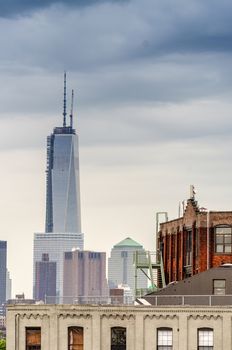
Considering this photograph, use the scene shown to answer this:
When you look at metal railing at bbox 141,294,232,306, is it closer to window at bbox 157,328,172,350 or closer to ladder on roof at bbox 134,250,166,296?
window at bbox 157,328,172,350

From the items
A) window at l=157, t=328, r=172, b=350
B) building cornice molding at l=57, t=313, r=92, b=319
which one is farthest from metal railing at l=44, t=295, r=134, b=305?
window at l=157, t=328, r=172, b=350

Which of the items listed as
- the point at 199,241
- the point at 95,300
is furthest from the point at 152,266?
the point at 95,300

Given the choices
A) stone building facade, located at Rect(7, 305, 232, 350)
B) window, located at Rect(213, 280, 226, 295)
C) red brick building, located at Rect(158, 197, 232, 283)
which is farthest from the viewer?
red brick building, located at Rect(158, 197, 232, 283)

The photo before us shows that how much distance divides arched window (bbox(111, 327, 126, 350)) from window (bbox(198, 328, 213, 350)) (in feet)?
16.4

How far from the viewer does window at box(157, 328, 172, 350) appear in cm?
10362

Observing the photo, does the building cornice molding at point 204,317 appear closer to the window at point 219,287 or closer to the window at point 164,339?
the window at point 164,339

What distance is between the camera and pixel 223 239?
126062mm

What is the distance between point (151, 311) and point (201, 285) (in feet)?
26.2

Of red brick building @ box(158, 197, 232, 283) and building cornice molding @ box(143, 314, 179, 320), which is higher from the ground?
red brick building @ box(158, 197, 232, 283)

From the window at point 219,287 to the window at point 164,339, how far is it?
298 inches

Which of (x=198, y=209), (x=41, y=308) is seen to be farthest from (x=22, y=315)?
(x=198, y=209)

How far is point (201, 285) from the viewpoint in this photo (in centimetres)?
11075

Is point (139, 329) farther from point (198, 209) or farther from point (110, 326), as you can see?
point (198, 209)

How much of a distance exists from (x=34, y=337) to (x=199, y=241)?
2422 cm
